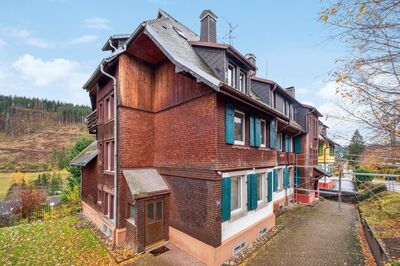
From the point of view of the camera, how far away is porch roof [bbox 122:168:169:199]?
938cm

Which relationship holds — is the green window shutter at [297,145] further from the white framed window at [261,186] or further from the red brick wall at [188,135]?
the red brick wall at [188,135]

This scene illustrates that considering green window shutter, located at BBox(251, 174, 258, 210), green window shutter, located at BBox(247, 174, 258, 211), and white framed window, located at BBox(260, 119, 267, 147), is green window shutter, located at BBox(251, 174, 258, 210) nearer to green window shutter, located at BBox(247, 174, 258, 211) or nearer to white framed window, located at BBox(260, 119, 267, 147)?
green window shutter, located at BBox(247, 174, 258, 211)

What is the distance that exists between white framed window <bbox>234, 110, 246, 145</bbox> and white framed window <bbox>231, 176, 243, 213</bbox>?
167cm

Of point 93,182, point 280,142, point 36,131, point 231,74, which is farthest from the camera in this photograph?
point 36,131

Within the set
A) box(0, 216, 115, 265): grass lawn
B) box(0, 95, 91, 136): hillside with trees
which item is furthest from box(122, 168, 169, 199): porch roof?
box(0, 95, 91, 136): hillside with trees

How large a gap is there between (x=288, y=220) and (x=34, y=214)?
21.6 metres

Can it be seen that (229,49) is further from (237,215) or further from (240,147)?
(237,215)

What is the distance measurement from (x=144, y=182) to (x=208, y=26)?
9.75 metres

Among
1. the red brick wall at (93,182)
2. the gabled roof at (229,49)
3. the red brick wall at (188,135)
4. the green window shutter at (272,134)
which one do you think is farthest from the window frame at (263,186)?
the red brick wall at (93,182)

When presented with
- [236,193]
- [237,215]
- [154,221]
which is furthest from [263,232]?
[154,221]

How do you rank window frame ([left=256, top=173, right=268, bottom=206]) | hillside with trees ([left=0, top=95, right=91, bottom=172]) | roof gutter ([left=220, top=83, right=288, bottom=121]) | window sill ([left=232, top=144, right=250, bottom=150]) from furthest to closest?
hillside with trees ([left=0, top=95, right=91, bottom=172])
window frame ([left=256, top=173, right=268, bottom=206])
window sill ([left=232, top=144, right=250, bottom=150])
roof gutter ([left=220, top=83, right=288, bottom=121])

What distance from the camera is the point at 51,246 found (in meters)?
10.2

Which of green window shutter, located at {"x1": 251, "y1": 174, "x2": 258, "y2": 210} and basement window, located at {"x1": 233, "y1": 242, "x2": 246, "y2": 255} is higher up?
green window shutter, located at {"x1": 251, "y1": 174, "x2": 258, "y2": 210}

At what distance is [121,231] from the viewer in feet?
33.2
